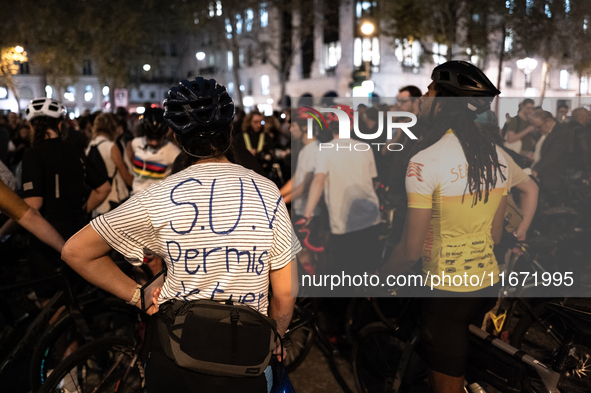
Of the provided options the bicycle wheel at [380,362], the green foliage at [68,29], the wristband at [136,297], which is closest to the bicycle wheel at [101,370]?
the wristband at [136,297]

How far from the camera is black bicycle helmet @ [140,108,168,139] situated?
16.3ft

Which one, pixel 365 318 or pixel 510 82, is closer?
pixel 365 318

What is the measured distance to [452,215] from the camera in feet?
8.63

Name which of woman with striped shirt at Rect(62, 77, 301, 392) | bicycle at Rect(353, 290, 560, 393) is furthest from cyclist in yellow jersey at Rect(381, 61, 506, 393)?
woman with striped shirt at Rect(62, 77, 301, 392)

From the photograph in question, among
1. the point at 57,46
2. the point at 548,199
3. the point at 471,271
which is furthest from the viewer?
the point at 57,46

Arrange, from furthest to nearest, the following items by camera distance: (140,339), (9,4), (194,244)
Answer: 1. (9,4)
2. (140,339)
3. (194,244)

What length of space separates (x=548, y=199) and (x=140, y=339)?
7.36 metres

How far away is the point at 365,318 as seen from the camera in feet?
13.0

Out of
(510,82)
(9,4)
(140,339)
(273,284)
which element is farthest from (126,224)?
(510,82)

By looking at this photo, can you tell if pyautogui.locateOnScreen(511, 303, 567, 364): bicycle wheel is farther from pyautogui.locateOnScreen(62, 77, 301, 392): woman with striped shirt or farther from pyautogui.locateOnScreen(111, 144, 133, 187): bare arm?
pyautogui.locateOnScreen(111, 144, 133, 187): bare arm

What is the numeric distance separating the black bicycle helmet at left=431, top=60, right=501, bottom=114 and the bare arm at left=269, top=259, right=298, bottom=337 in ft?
3.89

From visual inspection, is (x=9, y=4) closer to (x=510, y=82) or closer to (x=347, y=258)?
(x=347, y=258)

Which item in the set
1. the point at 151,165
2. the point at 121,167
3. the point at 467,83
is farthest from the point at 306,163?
the point at 467,83

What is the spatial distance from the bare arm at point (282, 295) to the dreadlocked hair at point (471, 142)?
3.39 ft
